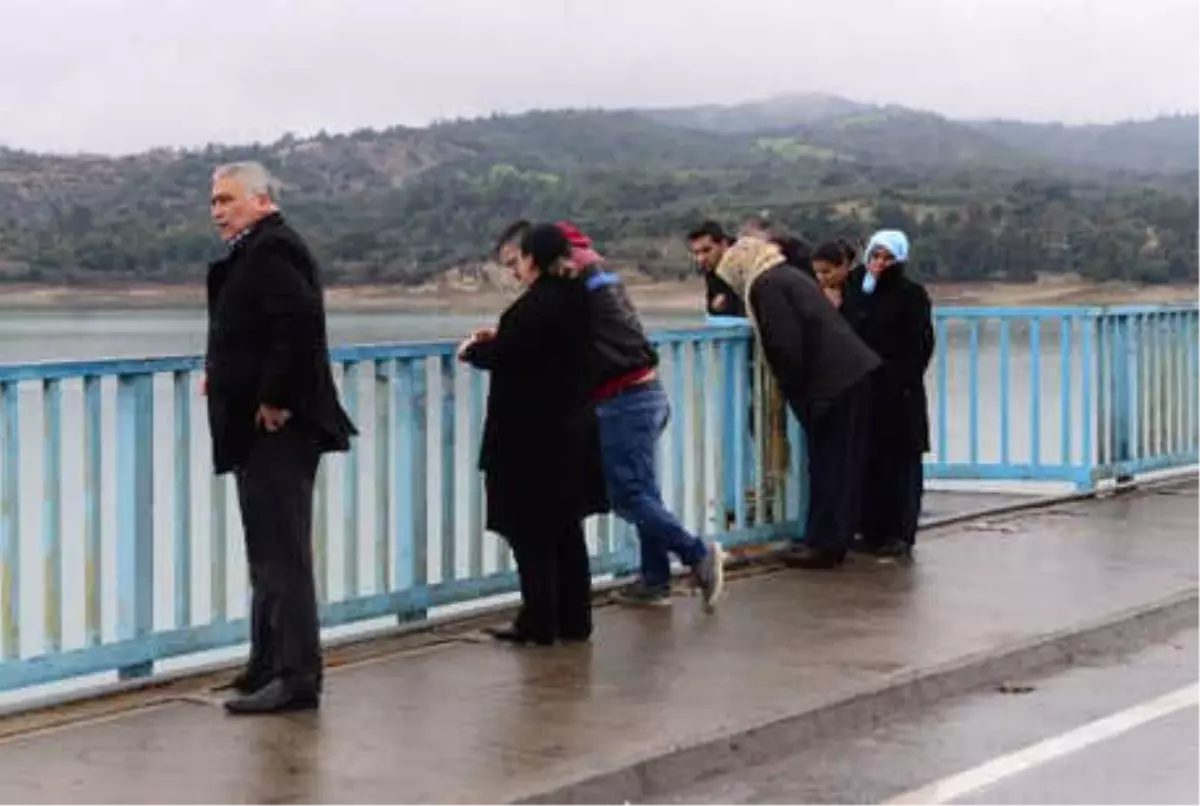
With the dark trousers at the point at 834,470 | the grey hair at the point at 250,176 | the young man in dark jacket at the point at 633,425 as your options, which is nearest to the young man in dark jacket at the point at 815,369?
the dark trousers at the point at 834,470

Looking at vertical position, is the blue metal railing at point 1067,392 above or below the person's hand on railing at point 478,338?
below

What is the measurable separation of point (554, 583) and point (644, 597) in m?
1.16

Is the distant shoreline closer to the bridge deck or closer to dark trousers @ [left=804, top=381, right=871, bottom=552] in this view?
dark trousers @ [left=804, top=381, right=871, bottom=552]

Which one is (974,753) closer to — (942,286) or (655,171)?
(942,286)

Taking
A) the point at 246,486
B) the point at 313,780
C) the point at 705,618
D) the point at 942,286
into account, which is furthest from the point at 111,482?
the point at 942,286

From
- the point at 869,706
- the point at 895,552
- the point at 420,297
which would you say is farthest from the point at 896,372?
the point at 420,297

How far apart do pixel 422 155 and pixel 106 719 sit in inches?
1097

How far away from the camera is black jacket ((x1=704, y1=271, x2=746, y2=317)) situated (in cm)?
1098

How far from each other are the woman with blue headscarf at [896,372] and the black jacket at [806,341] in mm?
531

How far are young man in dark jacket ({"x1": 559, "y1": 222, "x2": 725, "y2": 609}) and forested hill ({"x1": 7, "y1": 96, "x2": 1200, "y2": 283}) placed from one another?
61.2 inches

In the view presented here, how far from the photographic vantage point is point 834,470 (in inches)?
412

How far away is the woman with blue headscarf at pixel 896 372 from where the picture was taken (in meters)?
10.8

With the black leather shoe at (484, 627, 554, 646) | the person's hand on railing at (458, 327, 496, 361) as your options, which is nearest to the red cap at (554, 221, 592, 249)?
the person's hand on railing at (458, 327, 496, 361)

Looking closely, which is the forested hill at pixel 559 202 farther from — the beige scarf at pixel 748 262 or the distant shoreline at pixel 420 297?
the beige scarf at pixel 748 262
